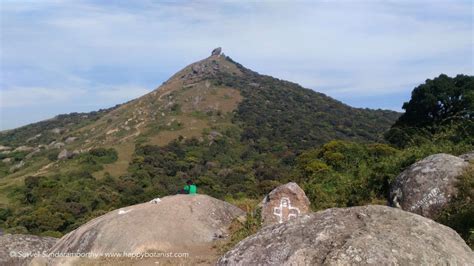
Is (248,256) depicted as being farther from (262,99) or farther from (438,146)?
(262,99)

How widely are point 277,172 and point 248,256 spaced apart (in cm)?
5400

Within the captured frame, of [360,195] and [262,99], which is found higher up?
[262,99]

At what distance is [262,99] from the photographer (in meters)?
117

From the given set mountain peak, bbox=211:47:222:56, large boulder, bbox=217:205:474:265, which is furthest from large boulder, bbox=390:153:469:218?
mountain peak, bbox=211:47:222:56

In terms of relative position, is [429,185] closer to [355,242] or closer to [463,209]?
[463,209]

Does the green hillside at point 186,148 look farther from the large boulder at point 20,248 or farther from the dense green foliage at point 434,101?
the large boulder at point 20,248

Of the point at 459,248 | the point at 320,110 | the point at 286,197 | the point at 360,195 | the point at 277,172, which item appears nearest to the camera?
the point at 459,248

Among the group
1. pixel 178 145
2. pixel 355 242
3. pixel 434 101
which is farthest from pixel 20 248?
pixel 178 145

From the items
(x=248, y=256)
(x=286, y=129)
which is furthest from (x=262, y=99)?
(x=248, y=256)

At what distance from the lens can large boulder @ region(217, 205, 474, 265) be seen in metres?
5.37

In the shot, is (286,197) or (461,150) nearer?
(286,197)

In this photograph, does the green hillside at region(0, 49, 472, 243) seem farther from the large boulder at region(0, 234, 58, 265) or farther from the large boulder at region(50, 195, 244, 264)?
the large boulder at region(0, 234, 58, 265)

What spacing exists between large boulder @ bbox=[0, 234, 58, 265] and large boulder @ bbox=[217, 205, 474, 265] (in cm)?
1219

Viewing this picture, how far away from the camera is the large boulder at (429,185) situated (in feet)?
37.0
